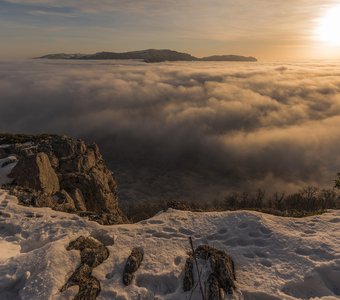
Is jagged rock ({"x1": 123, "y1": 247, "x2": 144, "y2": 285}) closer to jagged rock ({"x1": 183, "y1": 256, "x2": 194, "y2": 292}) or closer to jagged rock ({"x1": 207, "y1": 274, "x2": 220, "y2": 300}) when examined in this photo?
jagged rock ({"x1": 183, "y1": 256, "x2": 194, "y2": 292})

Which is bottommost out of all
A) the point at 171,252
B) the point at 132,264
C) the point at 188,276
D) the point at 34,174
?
the point at 34,174

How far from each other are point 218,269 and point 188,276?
3.92 feet

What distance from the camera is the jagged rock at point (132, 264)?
43.1 feet

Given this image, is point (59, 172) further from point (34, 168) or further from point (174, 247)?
point (174, 247)

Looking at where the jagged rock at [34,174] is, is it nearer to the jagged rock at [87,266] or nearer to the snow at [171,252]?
the snow at [171,252]

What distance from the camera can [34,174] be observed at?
91.3 ft

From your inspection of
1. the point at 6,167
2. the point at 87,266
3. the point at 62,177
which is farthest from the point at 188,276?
the point at 62,177

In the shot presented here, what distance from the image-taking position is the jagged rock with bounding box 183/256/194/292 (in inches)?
497

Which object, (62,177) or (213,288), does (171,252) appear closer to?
(213,288)

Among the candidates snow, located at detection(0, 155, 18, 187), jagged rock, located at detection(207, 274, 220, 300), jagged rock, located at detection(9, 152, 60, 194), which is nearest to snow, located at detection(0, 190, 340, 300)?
jagged rock, located at detection(207, 274, 220, 300)

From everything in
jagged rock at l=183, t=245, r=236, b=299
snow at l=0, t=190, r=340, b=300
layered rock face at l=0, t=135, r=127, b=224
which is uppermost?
jagged rock at l=183, t=245, r=236, b=299

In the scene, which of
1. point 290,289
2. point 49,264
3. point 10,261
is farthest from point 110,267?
point 290,289

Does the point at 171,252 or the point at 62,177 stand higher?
the point at 171,252

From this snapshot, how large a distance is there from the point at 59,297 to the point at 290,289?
324 inches
